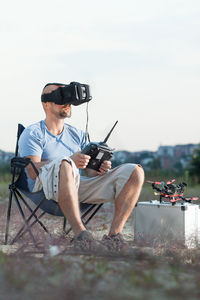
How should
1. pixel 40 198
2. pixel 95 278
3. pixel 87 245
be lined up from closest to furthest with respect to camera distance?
1. pixel 95 278
2. pixel 87 245
3. pixel 40 198

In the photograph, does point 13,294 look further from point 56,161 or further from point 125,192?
point 125,192

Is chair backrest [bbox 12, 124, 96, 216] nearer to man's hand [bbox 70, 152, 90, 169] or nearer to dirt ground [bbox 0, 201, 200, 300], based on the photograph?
man's hand [bbox 70, 152, 90, 169]

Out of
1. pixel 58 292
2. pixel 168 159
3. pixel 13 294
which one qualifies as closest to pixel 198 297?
pixel 58 292

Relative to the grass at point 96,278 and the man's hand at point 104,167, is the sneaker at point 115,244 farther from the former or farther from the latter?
the man's hand at point 104,167

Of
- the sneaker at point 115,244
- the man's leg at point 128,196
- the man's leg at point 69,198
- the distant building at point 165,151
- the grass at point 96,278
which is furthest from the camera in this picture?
the distant building at point 165,151

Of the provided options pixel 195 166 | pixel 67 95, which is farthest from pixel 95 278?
pixel 195 166

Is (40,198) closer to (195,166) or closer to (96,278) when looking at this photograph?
(96,278)

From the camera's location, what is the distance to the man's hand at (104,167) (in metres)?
3.63

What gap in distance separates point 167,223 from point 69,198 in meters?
0.93

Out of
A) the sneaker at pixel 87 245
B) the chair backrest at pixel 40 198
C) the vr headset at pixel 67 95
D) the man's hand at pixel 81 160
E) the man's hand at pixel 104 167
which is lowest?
the sneaker at pixel 87 245

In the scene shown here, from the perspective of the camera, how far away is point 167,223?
377 cm

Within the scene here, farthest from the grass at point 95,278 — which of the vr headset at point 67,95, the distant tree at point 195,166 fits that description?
the distant tree at point 195,166

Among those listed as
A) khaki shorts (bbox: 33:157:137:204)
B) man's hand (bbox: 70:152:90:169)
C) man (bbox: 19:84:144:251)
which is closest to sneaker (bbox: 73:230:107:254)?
man (bbox: 19:84:144:251)

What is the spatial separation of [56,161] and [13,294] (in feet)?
4.63
